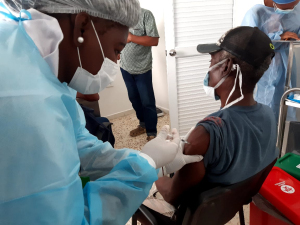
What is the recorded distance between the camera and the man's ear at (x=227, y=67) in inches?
37.4

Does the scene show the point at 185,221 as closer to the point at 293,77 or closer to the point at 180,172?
the point at 180,172

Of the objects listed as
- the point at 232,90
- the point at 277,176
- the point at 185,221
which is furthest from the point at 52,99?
the point at 277,176

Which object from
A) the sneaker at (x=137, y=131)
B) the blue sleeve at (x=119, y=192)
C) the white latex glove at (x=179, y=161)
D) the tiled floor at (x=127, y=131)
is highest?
the blue sleeve at (x=119, y=192)

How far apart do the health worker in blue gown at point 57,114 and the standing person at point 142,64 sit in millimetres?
1584

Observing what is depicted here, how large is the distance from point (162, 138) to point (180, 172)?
0.19 m

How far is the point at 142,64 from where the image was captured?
7.71ft

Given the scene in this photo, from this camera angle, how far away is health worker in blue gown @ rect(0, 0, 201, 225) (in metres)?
0.41

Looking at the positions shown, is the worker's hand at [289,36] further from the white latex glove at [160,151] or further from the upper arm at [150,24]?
the white latex glove at [160,151]

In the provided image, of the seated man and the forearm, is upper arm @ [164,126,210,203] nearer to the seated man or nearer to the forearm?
the seated man

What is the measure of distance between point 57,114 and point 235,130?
61cm

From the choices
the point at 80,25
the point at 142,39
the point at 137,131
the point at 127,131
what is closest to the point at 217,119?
the point at 80,25

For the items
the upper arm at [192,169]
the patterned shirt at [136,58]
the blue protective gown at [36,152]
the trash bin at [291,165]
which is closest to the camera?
the blue protective gown at [36,152]

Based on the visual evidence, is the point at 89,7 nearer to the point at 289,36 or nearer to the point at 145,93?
the point at 289,36

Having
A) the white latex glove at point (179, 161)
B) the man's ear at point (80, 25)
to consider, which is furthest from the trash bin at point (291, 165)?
the man's ear at point (80, 25)
